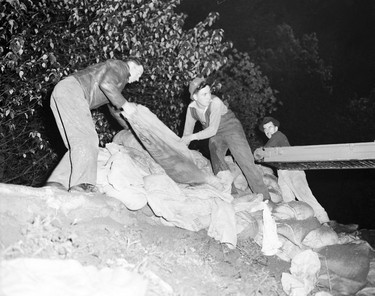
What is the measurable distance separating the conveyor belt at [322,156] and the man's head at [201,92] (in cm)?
155

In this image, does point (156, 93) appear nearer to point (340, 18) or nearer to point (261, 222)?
point (261, 222)

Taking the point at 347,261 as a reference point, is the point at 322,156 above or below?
above

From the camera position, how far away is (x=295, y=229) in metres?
5.21

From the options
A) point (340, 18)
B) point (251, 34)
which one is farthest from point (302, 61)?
point (340, 18)

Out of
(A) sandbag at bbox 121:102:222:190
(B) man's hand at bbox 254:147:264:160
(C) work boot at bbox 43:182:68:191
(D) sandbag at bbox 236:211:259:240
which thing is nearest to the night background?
(B) man's hand at bbox 254:147:264:160

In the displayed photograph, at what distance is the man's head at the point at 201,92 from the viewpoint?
5.21m

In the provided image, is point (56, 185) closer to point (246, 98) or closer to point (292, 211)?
point (292, 211)

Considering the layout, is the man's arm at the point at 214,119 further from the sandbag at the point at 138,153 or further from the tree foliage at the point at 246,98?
the tree foliage at the point at 246,98

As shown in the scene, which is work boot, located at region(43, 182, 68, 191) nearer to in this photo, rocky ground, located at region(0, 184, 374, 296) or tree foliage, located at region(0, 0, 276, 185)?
rocky ground, located at region(0, 184, 374, 296)

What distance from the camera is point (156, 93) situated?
820 cm

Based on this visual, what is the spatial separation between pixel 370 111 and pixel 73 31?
50.4ft

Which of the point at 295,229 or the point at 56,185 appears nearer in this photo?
the point at 56,185

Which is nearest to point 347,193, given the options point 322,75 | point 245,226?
point 322,75

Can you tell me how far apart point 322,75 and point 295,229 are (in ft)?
47.2
